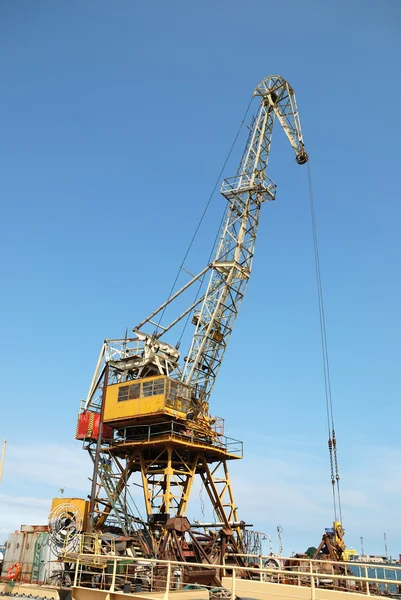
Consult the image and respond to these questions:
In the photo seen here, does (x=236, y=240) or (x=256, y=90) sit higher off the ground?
(x=256, y=90)

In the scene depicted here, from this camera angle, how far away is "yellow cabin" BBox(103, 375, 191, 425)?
40.8 meters

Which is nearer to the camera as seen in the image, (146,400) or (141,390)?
(146,400)

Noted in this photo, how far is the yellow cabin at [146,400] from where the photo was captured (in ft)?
134

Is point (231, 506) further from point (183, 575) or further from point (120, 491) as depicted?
point (183, 575)

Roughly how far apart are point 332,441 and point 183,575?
12.3 meters

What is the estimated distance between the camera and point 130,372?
1805 inches

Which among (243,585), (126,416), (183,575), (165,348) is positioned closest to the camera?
(243,585)

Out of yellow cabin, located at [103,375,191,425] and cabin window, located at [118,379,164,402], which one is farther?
cabin window, located at [118,379,164,402]

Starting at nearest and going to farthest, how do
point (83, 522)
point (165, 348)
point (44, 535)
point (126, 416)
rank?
point (44, 535)
point (83, 522)
point (126, 416)
point (165, 348)

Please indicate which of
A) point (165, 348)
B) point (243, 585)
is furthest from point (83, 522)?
point (243, 585)

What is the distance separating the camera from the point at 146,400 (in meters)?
41.5

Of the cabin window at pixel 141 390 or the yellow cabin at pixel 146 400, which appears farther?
the cabin window at pixel 141 390

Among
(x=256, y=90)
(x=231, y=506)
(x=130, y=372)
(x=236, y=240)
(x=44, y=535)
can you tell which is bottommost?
(x=44, y=535)

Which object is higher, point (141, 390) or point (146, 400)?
point (141, 390)
